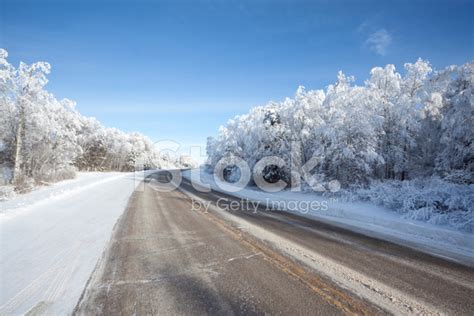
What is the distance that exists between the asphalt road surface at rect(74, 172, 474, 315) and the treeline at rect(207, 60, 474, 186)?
30.2ft

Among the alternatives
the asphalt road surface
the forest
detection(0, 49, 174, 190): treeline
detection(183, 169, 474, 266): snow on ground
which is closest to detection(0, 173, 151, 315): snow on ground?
the asphalt road surface

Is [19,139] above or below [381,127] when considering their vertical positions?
below

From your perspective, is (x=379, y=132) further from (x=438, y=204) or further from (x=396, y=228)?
(x=396, y=228)

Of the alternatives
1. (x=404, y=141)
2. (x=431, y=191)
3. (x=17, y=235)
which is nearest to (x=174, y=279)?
(x=17, y=235)

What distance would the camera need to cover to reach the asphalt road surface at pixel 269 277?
322 centimetres

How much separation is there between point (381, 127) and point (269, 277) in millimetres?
15555

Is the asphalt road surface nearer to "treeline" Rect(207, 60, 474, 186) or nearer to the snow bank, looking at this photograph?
the snow bank

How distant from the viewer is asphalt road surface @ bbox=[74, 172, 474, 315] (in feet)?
10.6

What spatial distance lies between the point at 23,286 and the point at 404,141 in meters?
19.4

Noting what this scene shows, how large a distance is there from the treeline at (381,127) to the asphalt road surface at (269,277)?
920 centimetres

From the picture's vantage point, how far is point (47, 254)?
516cm

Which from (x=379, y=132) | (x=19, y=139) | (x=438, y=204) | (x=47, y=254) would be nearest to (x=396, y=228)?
(x=438, y=204)

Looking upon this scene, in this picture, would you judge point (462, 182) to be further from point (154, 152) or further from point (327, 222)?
point (154, 152)

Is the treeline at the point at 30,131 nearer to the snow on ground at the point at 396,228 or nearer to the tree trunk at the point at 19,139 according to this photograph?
the tree trunk at the point at 19,139
